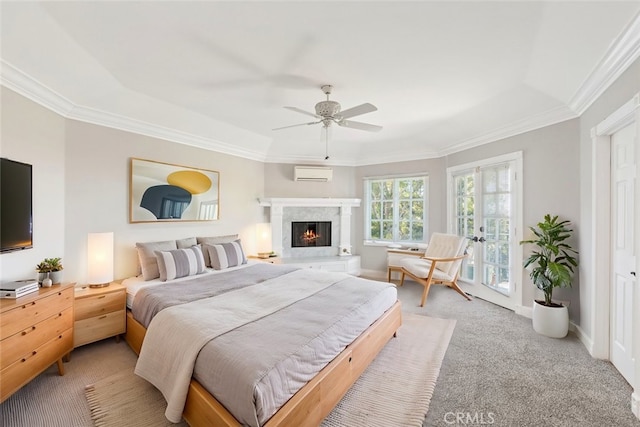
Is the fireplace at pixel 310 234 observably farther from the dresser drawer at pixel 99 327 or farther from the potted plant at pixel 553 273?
the potted plant at pixel 553 273

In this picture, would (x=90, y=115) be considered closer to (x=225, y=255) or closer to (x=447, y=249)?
(x=225, y=255)

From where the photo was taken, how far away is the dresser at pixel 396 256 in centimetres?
488

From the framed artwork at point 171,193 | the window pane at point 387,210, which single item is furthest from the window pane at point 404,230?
the framed artwork at point 171,193

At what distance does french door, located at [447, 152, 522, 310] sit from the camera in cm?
365

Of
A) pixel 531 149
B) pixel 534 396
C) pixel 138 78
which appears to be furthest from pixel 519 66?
pixel 138 78

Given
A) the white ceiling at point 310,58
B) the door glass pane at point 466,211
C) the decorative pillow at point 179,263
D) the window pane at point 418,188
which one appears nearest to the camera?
the white ceiling at point 310,58

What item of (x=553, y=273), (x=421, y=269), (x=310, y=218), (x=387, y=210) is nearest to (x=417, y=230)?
(x=387, y=210)

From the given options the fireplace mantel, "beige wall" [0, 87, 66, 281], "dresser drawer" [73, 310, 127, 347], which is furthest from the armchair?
"beige wall" [0, 87, 66, 281]

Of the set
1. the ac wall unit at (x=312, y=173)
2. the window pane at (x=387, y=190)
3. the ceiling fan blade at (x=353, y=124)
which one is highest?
the ceiling fan blade at (x=353, y=124)

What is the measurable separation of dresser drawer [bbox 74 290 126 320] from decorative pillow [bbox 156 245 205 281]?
16.5 inches

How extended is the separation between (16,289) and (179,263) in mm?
1318

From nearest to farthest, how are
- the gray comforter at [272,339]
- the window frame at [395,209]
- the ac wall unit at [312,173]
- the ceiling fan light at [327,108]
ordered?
the gray comforter at [272,339], the ceiling fan light at [327,108], the window frame at [395,209], the ac wall unit at [312,173]

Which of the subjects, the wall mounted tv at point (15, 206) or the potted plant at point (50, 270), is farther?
the potted plant at point (50, 270)

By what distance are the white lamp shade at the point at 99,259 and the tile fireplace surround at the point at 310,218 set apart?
2596 millimetres
